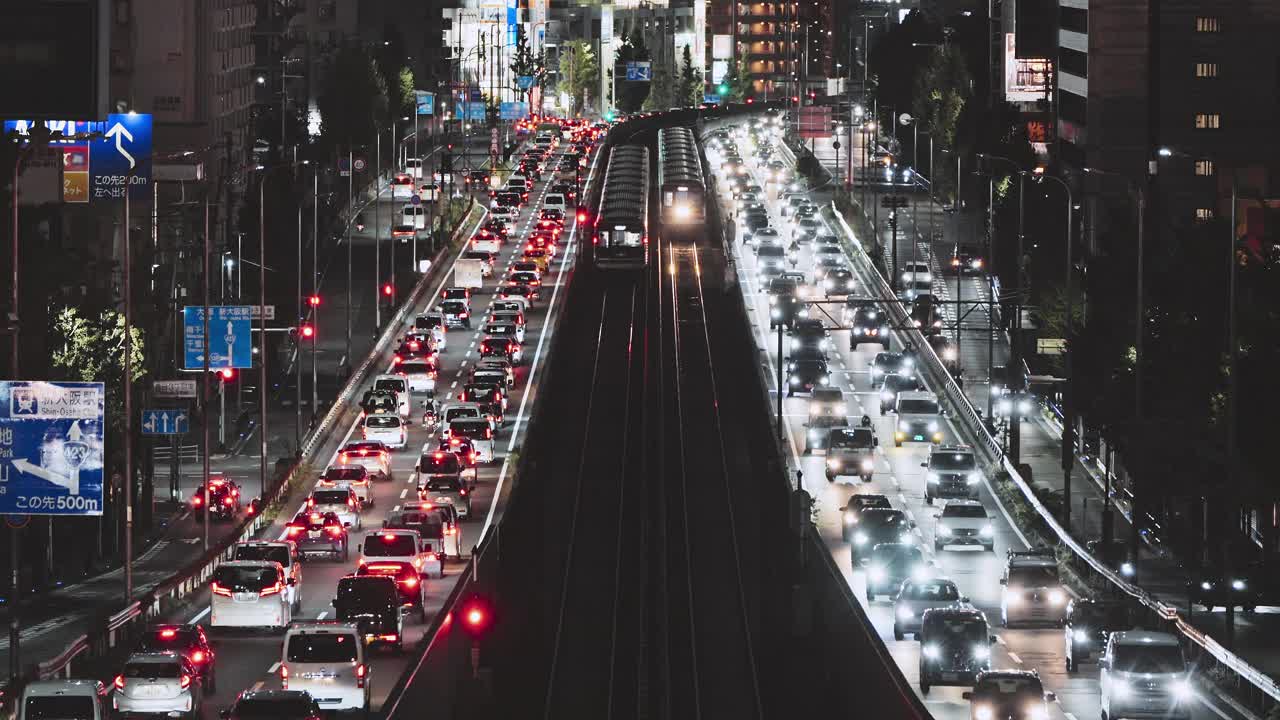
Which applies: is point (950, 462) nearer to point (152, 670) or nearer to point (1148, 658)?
point (1148, 658)

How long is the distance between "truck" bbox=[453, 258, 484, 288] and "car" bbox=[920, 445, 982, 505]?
52.4 metres

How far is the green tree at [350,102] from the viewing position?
191500 millimetres

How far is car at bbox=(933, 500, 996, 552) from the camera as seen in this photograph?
6612cm

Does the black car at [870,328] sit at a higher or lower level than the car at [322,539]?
higher

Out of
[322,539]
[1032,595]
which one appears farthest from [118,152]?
[1032,595]

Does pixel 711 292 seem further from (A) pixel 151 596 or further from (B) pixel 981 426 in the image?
(A) pixel 151 596

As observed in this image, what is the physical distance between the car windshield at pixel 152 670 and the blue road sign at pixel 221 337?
28.6 m

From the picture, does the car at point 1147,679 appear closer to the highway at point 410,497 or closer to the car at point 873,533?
the highway at point 410,497

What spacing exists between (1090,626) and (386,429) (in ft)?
127

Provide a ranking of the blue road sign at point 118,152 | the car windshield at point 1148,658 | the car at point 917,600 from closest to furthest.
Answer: the car windshield at point 1148,658
the car at point 917,600
the blue road sign at point 118,152

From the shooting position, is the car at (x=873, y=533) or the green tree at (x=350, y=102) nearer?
the car at (x=873, y=533)

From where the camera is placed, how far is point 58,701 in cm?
3575

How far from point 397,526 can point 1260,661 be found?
71.6 feet

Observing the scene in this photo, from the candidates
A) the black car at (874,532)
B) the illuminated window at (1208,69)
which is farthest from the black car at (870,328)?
the black car at (874,532)
